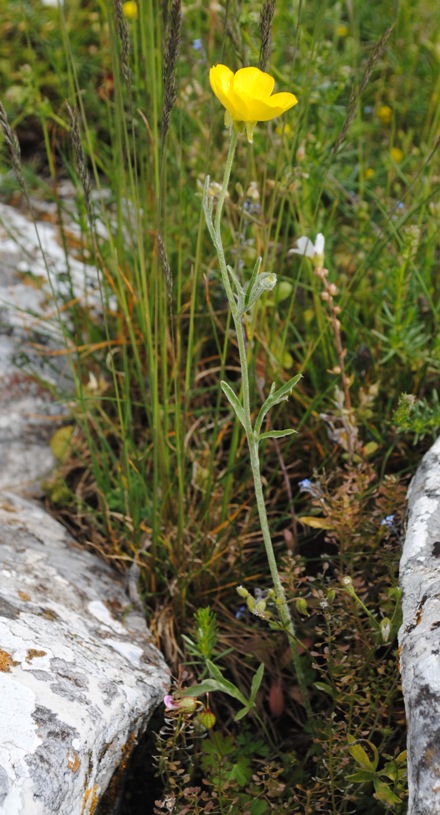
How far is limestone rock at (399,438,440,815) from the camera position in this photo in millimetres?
1056

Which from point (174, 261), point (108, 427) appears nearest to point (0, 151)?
point (174, 261)

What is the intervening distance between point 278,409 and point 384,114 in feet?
4.88

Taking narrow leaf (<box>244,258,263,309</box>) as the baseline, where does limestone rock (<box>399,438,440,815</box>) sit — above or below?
below

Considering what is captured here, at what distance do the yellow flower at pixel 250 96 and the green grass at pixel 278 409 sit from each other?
0.26 m

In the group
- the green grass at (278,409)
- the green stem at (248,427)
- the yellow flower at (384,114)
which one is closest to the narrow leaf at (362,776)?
the green grass at (278,409)

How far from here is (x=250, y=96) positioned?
1137 millimetres

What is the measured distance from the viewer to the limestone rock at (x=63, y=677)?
1.16m

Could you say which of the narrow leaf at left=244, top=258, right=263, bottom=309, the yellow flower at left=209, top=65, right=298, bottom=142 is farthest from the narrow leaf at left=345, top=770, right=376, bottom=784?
the yellow flower at left=209, top=65, right=298, bottom=142

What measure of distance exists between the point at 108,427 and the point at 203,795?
3.57 ft

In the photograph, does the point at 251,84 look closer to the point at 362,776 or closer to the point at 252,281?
the point at 252,281

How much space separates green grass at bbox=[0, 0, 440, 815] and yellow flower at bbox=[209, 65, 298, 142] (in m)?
0.26

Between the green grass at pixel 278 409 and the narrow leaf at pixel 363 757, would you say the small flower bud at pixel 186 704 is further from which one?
the narrow leaf at pixel 363 757

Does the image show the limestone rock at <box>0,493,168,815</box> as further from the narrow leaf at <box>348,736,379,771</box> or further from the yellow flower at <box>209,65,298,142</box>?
the yellow flower at <box>209,65,298,142</box>

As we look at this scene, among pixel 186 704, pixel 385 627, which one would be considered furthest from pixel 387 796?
pixel 186 704
